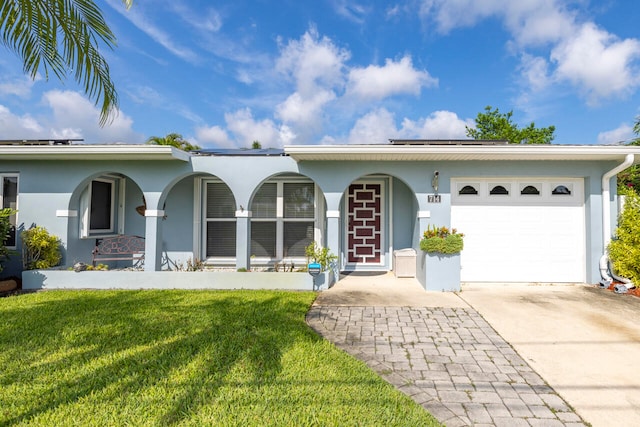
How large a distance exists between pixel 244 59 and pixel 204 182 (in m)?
7.22

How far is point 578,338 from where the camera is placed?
12.9 ft

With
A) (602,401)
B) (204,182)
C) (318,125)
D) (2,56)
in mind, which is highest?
(318,125)

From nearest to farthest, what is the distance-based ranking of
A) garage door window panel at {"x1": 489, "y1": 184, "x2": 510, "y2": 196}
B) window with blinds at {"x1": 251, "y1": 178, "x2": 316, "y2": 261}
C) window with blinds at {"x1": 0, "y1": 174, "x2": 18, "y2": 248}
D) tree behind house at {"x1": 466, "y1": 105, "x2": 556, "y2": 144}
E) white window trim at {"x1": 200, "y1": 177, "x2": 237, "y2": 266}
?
garage door window panel at {"x1": 489, "y1": 184, "x2": 510, "y2": 196} < window with blinds at {"x1": 0, "y1": 174, "x2": 18, "y2": 248} < white window trim at {"x1": 200, "y1": 177, "x2": 237, "y2": 266} < window with blinds at {"x1": 251, "y1": 178, "x2": 316, "y2": 261} < tree behind house at {"x1": 466, "y1": 105, "x2": 556, "y2": 144}

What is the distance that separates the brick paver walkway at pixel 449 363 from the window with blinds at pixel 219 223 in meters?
4.30

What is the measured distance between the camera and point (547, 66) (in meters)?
13.4

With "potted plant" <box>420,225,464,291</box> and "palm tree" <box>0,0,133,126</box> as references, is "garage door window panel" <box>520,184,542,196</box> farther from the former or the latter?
"palm tree" <box>0,0,133,126</box>

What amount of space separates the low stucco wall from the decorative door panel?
2260mm

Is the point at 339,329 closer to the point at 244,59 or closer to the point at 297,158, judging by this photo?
the point at 297,158

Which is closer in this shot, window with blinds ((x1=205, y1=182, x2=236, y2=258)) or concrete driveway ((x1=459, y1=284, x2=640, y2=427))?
concrete driveway ((x1=459, y1=284, x2=640, y2=427))

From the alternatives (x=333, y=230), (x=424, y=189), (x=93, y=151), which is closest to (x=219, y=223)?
(x=93, y=151)

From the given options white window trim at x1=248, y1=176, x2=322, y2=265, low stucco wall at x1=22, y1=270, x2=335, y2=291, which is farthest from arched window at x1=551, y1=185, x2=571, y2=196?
white window trim at x1=248, y1=176, x2=322, y2=265

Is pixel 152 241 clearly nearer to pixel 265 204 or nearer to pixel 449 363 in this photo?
pixel 265 204

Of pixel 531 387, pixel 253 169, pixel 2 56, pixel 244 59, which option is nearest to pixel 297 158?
pixel 253 169

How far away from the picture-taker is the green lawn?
2350mm
